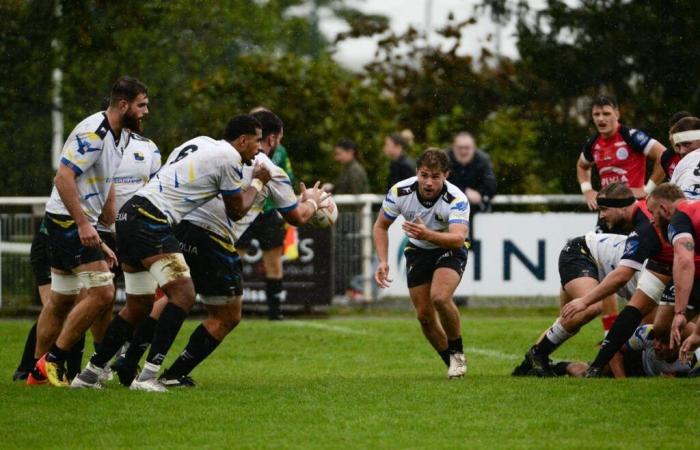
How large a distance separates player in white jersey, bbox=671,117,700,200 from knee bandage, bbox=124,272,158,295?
172 inches

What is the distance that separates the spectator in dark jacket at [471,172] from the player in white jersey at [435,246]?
7060 mm

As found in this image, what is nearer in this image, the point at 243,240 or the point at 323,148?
the point at 243,240

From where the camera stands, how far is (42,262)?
12.3 meters

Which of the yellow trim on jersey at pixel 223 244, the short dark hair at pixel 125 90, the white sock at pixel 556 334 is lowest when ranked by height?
the white sock at pixel 556 334

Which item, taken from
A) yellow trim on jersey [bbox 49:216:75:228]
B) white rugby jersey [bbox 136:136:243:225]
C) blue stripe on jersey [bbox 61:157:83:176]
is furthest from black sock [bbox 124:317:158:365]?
blue stripe on jersey [bbox 61:157:83:176]

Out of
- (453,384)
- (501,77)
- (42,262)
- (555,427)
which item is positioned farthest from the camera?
(501,77)

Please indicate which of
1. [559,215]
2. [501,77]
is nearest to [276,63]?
[501,77]

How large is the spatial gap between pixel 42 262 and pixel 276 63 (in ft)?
39.6

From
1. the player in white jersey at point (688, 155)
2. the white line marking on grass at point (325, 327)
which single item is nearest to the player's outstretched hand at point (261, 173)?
the player in white jersey at point (688, 155)

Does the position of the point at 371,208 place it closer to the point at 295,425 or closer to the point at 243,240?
the point at 243,240

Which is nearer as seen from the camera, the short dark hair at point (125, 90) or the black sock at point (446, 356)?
the short dark hair at point (125, 90)

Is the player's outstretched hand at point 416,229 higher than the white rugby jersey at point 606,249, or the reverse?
the player's outstretched hand at point 416,229

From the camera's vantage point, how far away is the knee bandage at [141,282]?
34.5ft

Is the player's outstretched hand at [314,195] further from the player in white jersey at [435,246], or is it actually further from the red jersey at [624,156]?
the red jersey at [624,156]
